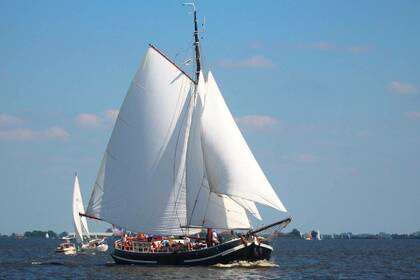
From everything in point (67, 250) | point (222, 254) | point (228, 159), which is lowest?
point (222, 254)

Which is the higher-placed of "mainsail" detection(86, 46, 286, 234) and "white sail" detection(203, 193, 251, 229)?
"mainsail" detection(86, 46, 286, 234)

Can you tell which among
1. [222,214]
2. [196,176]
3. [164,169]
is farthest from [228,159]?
[164,169]

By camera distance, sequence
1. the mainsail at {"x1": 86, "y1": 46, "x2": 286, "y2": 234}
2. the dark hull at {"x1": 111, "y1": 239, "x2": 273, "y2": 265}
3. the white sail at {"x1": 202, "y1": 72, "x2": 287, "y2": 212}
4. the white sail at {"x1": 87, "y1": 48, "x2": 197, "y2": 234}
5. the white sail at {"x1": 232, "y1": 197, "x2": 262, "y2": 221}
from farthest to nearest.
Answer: the white sail at {"x1": 87, "y1": 48, "x2": 197, "y2": 234}, the mainsail at {"x1": 86, "y1": 46, "x2": 286, "y2": 234}, the white sail at {"x1": 232, "y1": 197, "x2": 262, "y2": 221}, the dark hull at {"x1": 111, "y1": 239, "x2": 273, "y2": 265}, the white sail at {"x1": 202, "y1": 72, "x2": 287, "y2": 212}

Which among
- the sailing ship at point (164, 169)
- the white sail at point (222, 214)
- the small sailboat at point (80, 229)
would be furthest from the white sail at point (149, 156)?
the small sailboat at point (80, 229)

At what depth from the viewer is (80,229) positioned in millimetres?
130000

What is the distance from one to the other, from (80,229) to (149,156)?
5492cm

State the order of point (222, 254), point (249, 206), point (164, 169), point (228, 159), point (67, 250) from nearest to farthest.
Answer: point (222, 254) → point (228, 159) → point (249, 206) → point (164, 169) → point (67, 250)

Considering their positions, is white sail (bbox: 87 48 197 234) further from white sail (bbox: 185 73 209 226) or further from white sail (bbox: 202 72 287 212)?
white sail (bbox: 202 72 287 212)

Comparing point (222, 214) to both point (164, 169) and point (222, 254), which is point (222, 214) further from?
point (164, 169)

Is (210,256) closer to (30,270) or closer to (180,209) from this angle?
(180,209)

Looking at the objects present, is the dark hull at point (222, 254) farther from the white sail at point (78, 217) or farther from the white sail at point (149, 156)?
the white sail at point (78, 217)

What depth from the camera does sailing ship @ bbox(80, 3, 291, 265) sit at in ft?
247

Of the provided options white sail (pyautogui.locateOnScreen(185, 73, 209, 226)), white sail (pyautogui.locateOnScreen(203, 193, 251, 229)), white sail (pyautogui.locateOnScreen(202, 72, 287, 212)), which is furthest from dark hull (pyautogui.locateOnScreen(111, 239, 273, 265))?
white sail (pyautogui.locateOnScreen(202, 72, 287, 212))

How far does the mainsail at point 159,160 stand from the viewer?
250 feet
